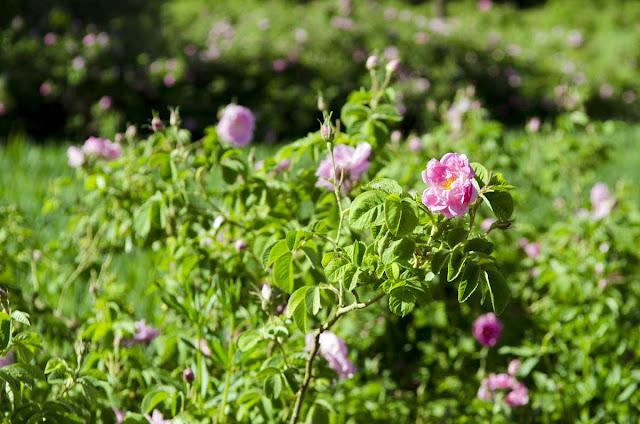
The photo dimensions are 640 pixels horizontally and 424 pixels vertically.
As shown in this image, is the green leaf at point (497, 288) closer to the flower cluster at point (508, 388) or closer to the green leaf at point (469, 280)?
the green leaf at point (469, 280)

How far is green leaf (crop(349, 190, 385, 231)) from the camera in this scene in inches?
41.9

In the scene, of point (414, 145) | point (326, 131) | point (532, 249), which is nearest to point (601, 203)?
point (532, 249)

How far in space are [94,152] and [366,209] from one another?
3.26ft

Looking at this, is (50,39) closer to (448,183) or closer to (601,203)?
(601,203)

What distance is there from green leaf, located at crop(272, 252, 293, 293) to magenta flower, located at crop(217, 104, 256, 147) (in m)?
0.57

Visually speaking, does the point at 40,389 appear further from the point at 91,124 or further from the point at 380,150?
the point at 91,124

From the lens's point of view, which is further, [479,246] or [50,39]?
[50,39]

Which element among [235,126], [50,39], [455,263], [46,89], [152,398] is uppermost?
[455,263]

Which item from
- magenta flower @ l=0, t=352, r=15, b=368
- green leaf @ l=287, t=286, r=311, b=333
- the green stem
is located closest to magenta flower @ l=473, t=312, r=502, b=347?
the green stem

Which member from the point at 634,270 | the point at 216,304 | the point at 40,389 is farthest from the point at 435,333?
the point at 40,389

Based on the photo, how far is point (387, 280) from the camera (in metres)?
1.09

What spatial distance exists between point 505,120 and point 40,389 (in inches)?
206

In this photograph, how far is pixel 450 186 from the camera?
1.04 meters

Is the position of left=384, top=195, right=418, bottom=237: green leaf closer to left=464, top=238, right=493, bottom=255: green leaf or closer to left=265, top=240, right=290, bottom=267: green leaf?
left=464, top=238, right=493, bottom=255: green leaf
